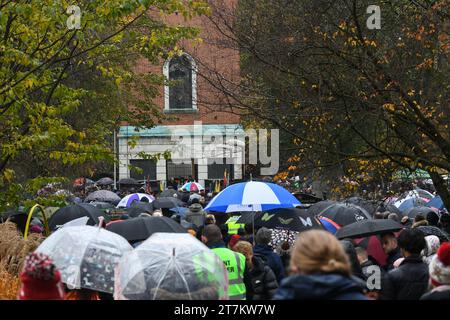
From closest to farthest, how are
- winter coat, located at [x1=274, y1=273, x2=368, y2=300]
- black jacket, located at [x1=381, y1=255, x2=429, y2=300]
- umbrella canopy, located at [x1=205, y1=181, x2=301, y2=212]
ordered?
winter coat, located at [x1=274, y1=273, x2=368, y2=300] → black jacket, located at [x1=381, y1=255, x2=429, y2=300] → umbrella canopy, located at [x1=205, y1=181, x2=301, y2=212]

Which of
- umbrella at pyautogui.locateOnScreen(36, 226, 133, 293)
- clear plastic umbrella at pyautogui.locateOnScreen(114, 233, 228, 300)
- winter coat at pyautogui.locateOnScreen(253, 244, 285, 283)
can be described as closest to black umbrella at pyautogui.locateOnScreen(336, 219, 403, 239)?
winter coat at pyautogui.locateOnScreen(253, 244, 285, 283)

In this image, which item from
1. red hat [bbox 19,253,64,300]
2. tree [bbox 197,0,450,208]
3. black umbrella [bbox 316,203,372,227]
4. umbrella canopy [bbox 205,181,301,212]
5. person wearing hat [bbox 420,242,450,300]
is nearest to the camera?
red hat [bbox 19,253,64,300]

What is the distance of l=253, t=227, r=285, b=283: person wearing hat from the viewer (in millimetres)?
9086

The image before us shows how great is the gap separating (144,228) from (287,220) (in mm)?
2652

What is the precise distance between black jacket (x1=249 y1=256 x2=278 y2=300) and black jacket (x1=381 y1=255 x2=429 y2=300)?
1532 mm

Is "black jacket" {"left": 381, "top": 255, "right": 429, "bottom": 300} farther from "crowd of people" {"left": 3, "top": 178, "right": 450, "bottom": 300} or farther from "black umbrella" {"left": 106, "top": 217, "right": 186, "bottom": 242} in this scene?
"black umbrella" {"left": 106, "top": 217, "right": 186, "bottom": 242}

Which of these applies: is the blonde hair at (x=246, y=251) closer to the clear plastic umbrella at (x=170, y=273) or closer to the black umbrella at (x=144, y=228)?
the black umbrella at (x=144, y=228)

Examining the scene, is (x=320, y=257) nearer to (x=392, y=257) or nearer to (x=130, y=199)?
(x=392, y=257)

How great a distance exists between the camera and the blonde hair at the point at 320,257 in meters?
4.00

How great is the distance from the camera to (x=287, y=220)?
11.4 m

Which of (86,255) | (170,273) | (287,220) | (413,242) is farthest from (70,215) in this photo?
(170,273)

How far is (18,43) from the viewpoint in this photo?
11.6 metres

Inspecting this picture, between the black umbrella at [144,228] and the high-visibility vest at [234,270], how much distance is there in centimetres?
Answer: 160
